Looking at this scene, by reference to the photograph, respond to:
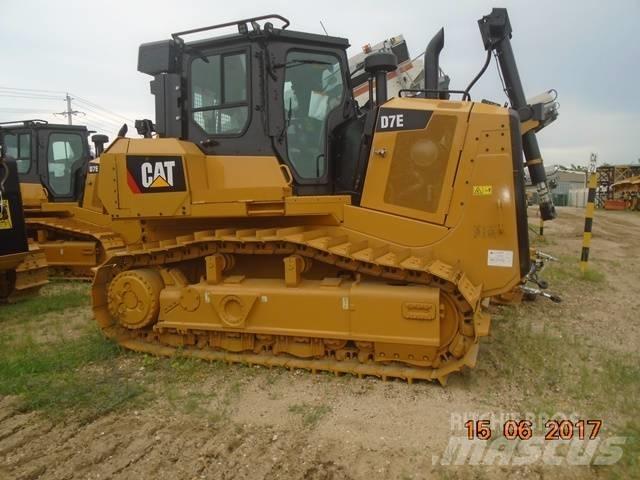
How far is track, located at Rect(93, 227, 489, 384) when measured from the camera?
3920mm

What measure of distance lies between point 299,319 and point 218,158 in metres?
1.79

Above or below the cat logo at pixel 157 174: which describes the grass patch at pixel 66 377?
below

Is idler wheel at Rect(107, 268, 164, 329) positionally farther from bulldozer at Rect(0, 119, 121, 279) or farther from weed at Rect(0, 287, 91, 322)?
bulldozer at Rect(0, 119, 121, 279)

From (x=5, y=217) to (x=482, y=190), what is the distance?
6.35m

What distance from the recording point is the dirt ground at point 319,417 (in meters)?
2.84

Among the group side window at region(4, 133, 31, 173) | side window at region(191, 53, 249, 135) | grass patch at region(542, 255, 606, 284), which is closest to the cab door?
side window at region(4, 133, 31, 173)

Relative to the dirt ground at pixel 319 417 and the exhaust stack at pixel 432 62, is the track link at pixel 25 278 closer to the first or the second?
the dirt ground at pixel 319 417

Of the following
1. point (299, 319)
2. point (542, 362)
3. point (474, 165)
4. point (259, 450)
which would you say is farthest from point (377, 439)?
point (474, 165)

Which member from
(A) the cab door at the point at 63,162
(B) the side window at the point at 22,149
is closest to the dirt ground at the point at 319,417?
(A) the cab door at the point at 63,162

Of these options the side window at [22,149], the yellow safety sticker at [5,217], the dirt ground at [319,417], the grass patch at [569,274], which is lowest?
the dirt ground at [319,417]

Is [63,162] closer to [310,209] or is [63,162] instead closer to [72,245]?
[72,245]

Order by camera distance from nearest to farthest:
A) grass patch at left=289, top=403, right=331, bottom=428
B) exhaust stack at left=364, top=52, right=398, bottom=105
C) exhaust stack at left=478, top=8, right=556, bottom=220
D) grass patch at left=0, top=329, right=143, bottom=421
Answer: grass patch at left=289, top=403, right=331, bottom=428 → grass patch at left=0, top=329, right=143, bottom=421 → exhaust stack at left=364, top=52, right=398, bottom=105 → exhaust stack at left=478, top=8, right=556, bottom=220

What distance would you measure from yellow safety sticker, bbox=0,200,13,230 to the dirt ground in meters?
3.31

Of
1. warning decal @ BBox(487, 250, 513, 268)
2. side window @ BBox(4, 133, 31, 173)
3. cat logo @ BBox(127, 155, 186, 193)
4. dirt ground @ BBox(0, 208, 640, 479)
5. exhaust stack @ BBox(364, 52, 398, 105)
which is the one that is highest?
exhaust stack @ BBox(364, 52, 398, 105)
